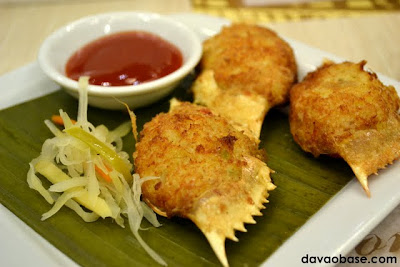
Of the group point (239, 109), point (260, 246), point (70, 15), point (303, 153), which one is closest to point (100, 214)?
point (260, 246)

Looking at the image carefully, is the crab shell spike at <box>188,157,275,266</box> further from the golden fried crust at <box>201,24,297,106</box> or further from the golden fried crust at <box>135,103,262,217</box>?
the golden fried crust at <box>201,24,297,106</box>

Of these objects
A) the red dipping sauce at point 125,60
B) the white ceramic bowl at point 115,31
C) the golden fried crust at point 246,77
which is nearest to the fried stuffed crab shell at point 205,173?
the golden fried crust at point 246,77

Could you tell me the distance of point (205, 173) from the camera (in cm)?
237

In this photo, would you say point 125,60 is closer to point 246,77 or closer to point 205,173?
point 246,77

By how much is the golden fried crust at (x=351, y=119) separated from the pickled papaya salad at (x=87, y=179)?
113cm

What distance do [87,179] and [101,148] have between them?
215 mm

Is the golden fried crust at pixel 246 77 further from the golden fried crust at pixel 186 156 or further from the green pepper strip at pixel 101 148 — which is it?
the green pepper strip at pixel 101 148

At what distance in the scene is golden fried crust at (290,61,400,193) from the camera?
2.56 metres

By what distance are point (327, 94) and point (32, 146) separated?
81.8 inches

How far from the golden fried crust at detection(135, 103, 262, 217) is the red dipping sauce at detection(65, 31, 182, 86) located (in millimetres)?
649

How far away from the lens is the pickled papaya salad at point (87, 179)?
249 centimetres

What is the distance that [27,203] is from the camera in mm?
2594

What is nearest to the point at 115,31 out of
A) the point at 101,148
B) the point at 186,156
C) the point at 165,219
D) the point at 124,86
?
the point at 124,86

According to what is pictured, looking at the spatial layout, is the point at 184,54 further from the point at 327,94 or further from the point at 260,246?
the point at 260,246
